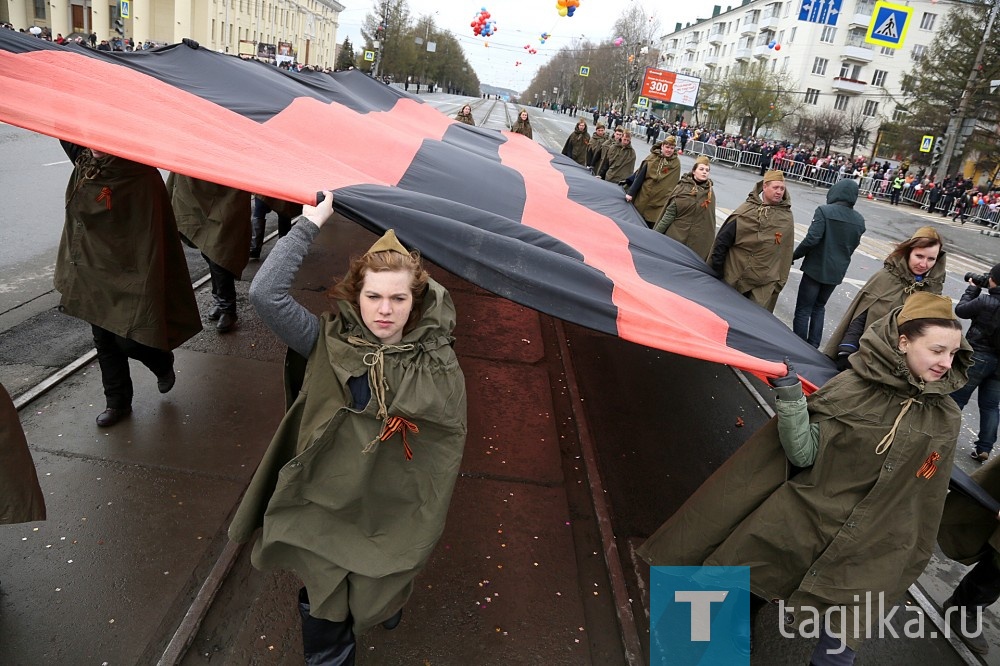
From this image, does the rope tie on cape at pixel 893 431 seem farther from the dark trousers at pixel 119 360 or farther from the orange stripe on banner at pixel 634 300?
the dark trousers at pixel 119 360

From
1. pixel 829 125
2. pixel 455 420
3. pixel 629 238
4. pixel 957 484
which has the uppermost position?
pixel 829 125

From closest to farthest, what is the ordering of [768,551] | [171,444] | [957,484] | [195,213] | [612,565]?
[768,551] < [957,484] < [612,565] < [171,444] < [195,213]

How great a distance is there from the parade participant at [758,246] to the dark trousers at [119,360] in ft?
13.4

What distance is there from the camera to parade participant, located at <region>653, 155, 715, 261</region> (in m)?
6.41

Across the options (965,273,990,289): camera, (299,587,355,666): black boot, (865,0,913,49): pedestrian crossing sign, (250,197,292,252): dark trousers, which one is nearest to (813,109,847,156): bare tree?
(865,0,913,49): pedestrian crossing sign

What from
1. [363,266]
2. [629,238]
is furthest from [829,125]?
[363,266]

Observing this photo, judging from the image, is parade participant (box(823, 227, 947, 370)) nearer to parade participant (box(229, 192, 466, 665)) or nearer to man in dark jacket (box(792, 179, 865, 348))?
man in dark jacket (box(792, 179, 865, 348))

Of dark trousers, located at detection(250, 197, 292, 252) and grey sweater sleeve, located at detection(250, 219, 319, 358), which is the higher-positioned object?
grey sweater sleeve, located at detection(250, 219, 319, 358)

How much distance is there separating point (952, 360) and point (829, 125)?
4701cm

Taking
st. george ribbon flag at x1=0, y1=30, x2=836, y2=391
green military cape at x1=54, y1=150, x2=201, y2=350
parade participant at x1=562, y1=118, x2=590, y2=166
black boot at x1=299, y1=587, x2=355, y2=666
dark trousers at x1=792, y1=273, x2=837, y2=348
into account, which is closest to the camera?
black boot at x1=299, y1=587, x2=355, y2=666

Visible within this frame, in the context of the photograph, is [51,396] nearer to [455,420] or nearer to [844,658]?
[455,420]

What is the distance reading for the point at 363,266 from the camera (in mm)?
2100

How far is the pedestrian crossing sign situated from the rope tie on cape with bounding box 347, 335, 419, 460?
750 inches

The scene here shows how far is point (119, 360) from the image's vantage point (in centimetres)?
380
